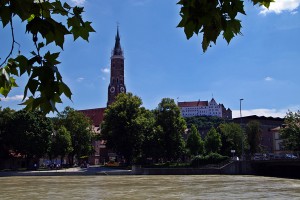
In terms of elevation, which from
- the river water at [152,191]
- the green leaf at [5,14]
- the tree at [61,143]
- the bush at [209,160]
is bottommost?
the river water at [152,191]

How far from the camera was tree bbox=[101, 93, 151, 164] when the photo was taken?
229 ft

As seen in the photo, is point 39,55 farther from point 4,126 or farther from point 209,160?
point 4,126

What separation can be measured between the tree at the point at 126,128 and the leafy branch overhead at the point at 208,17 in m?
67.2

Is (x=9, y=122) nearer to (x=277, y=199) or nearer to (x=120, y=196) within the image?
(x=120, y=196)

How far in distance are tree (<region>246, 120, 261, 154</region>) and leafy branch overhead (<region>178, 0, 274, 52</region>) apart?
81.7 m

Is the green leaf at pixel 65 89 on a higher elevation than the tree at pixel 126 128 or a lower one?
lower

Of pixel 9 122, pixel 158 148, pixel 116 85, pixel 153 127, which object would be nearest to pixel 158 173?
pixel 158 148

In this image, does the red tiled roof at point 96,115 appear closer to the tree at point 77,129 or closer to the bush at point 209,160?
the tree at point 77,129

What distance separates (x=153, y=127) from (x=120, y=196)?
44850 millimetres

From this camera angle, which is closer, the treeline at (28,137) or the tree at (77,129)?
the treeline at (28,137)

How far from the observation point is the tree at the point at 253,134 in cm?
8162

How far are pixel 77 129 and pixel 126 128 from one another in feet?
52.4

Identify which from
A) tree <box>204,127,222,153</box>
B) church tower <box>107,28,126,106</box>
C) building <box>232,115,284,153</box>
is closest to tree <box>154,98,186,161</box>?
tree <box>204,127,222,153</box>

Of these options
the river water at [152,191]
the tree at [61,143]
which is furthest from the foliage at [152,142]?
the river water at [152,191]
